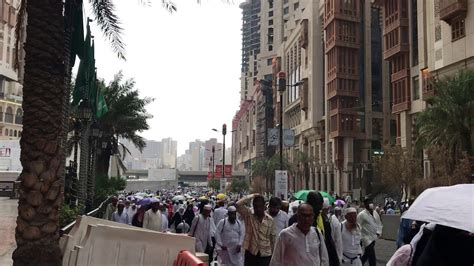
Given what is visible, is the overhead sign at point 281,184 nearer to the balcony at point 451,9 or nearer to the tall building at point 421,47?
the tall building at point 421,47

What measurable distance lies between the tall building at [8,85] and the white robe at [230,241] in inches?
3111

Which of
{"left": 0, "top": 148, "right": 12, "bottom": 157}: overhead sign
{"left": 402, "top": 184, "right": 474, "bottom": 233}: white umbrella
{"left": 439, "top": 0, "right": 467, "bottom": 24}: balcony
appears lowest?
{"left": 402, "top": 184, "right": 474, "bottom": 233}: white umbrella

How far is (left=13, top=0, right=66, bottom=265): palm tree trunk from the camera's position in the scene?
665 centimetres

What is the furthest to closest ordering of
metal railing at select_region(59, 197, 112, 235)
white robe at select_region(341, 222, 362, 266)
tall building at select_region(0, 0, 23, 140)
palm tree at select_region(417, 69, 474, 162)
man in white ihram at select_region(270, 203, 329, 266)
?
tall building at select_region(0, 0, 23, 140) < palm tree at select_region(417, 69, 474, 162) < metal railing at select_region(59, 197, 112, 235) < white robe at select_region(341, 222, 362, 266) < man in white ihram at select_region(270, 203, 329, 266)

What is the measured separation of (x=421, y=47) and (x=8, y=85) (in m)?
74.1

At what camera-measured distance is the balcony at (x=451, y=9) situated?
34.4 m

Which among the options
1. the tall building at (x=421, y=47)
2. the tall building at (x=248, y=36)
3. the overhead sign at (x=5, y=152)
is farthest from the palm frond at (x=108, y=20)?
the tall building at (x=248, y=36)

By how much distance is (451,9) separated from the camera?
3516 cm

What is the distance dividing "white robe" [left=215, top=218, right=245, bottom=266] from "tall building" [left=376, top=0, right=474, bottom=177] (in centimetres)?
2962

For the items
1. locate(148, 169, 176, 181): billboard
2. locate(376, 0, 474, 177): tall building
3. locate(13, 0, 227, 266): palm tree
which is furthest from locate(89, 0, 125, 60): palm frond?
locate(148, 169, 176, 181): billboard

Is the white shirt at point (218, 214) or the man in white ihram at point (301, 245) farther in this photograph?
the white shirt at point (218, 214)

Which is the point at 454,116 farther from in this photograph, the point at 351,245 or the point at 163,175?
the point at 163,175

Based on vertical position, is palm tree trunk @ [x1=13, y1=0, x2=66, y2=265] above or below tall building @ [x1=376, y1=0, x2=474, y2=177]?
below

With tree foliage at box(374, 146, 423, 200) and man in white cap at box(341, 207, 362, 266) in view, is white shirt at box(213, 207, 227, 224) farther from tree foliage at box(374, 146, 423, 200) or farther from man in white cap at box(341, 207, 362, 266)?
tree foliage at box(374, 146, 423, 200)
